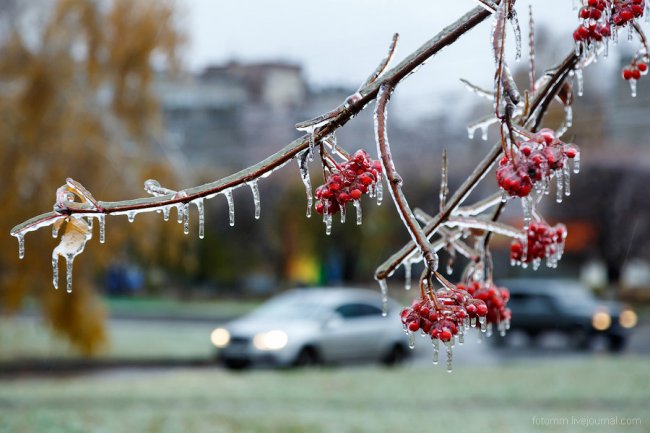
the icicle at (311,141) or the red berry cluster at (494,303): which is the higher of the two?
the icicle at (311,141)

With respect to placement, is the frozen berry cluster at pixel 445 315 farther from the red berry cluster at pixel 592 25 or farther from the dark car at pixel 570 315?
the dark car at pixel 570 315

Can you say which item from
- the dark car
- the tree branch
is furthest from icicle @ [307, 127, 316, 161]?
the dark car

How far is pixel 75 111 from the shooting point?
12617 millimetres

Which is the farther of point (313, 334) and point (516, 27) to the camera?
point (313, 334)

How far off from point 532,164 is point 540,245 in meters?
0.77

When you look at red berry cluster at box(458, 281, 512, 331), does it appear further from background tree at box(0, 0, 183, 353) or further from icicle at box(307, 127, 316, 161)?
background tree at box(0, 0, 183, 353)

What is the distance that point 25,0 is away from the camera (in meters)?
12.4

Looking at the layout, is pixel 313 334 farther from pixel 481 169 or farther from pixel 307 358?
pixel 481 169

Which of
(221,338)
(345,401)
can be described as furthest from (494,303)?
(221,338)

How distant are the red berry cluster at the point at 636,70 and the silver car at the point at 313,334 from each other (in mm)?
11695

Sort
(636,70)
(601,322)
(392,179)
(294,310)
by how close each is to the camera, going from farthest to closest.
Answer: (601,322) → (294,310) → (636,70) → (392,179)

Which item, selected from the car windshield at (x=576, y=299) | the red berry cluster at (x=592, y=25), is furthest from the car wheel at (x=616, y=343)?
the red berry cluster at (x=592, y=25)

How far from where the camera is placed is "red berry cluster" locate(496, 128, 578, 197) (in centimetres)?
134

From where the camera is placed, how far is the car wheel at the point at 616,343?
17562mm
